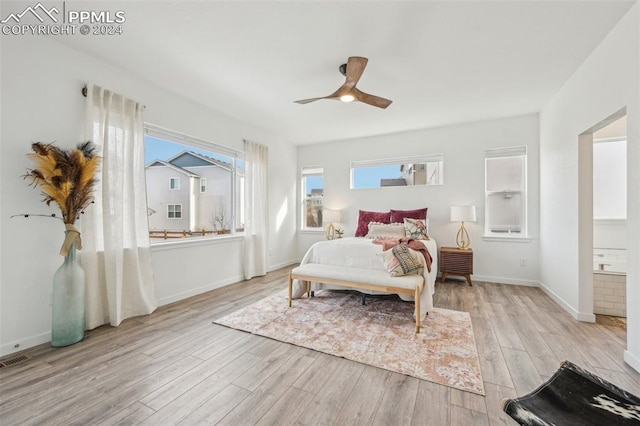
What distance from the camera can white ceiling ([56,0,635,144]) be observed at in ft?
6.66

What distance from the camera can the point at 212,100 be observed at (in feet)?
12.0

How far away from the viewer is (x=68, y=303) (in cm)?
230

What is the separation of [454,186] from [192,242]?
14.5 feet

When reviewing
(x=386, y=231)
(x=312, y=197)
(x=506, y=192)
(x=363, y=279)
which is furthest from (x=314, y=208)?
(x=506, y=192)

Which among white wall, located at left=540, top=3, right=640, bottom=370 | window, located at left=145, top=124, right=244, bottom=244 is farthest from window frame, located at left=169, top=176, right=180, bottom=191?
white wall, located at left=540, top=3, right=640, bottom=370

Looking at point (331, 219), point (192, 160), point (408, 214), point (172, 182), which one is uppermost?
A: point (192, 160)

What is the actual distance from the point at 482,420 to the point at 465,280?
3496mm

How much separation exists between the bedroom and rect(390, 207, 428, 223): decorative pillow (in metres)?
0.31

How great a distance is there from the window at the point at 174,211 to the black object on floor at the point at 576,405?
3809mm

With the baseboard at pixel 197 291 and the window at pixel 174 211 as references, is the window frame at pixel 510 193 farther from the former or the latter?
the window at pixel 174 211

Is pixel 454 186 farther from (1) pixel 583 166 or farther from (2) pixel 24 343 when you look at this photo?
(2) pixel 24 343

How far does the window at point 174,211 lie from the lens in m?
3.56

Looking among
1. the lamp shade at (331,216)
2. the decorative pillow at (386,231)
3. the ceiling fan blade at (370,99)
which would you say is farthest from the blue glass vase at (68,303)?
the lamp shade at (331,216)

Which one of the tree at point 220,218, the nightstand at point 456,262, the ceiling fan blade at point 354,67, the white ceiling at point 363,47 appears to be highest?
the white ceiling at point 363,47
